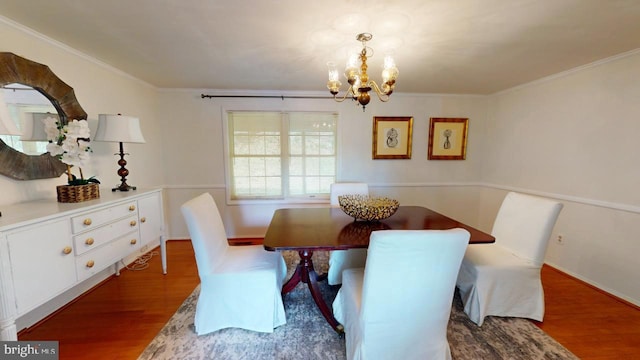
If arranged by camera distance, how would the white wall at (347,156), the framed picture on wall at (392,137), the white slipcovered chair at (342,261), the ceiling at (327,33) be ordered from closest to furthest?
the ceiling at (327,33)
the white slipcovered chair at (342,261)
the white wall at (347,156)
the framed picture on wall at (392,137)

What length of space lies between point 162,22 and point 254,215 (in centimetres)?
254

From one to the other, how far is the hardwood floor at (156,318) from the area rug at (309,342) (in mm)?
143

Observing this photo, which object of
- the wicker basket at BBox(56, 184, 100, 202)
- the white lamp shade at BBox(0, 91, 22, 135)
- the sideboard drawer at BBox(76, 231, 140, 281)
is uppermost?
the white lamp shade at BBox(0, 91, 22, 135)

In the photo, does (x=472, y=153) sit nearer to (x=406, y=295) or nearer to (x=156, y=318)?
(x=406, y=295)

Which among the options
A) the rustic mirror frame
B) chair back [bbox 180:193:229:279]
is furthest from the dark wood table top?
the rustic mirror frame

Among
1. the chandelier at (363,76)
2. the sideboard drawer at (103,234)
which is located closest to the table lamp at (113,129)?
the sideboard drawer at (103,234)

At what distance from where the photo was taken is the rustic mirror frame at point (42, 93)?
5.30ft

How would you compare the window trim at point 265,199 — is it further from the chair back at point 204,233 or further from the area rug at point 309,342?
the area rug at point 309,342

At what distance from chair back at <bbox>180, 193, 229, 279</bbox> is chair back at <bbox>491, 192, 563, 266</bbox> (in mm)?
2376

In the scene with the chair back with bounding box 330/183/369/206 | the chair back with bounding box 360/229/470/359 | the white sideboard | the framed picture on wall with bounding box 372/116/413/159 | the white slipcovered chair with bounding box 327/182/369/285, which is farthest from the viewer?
the framed picture on wall with bounding box 372/116/413/159

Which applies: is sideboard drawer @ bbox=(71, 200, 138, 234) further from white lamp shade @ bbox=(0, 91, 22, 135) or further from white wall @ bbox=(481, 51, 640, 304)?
white wall @ bbox=(481, 51, 640, 304)

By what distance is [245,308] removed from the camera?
1716mm

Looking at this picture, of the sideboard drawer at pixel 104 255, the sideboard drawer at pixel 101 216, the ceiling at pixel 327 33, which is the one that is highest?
the ceiling at pixel 327 33

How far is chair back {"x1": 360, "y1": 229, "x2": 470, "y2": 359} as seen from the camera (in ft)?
3.65
